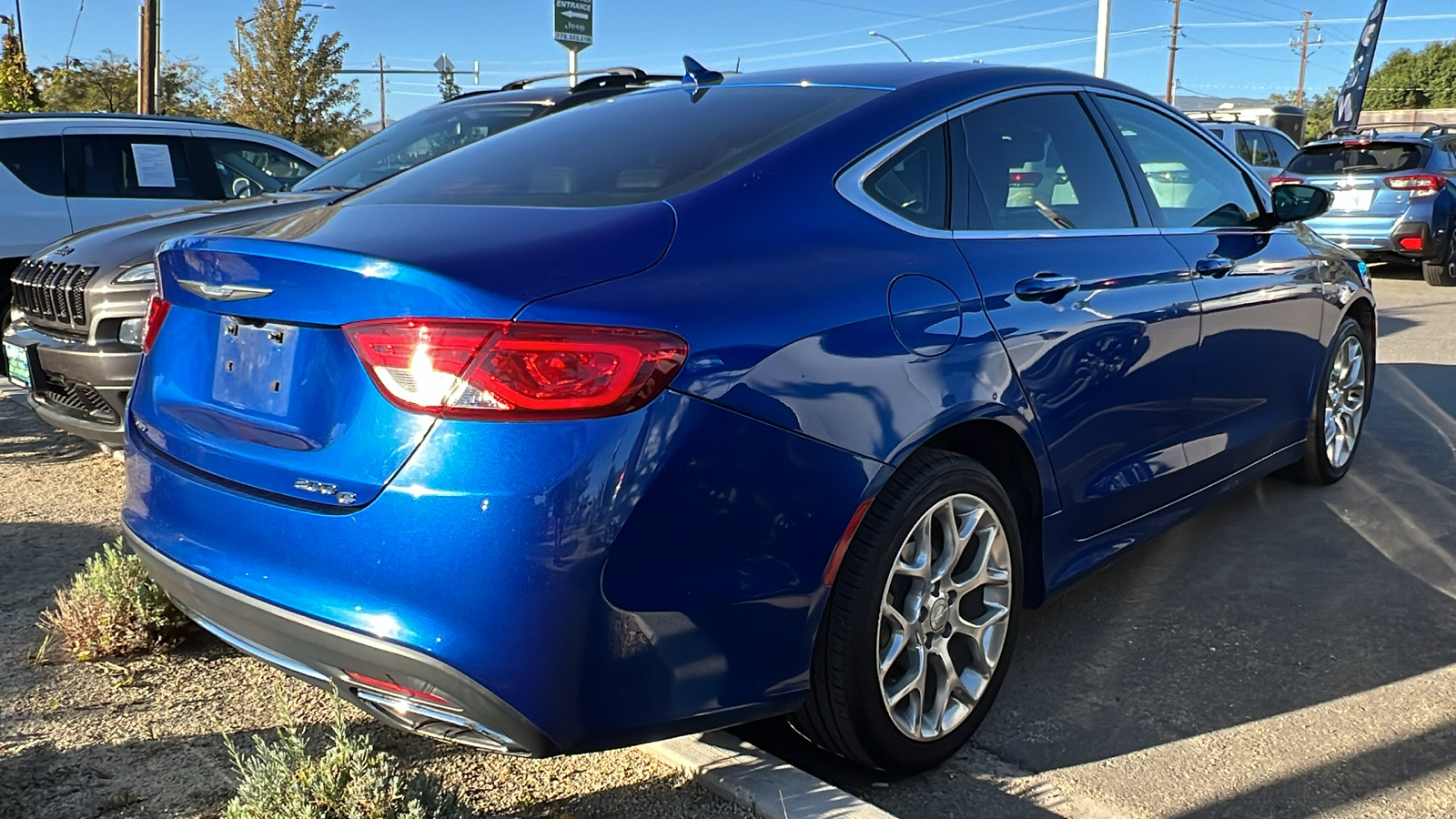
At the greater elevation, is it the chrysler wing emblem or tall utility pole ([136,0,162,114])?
tall utility pole ([136,0,162,114])

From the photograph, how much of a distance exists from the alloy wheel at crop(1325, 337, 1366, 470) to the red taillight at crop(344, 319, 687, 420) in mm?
3754

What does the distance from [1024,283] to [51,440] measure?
5102 mm

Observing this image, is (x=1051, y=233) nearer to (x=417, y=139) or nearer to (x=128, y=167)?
(x=417, y=139)

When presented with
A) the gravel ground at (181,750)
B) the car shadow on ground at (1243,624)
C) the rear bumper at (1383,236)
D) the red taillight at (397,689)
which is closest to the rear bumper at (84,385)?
the gravel ground at (181,750)

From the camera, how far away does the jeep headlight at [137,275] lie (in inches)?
182

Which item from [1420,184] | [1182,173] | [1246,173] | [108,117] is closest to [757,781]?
[1182,173]

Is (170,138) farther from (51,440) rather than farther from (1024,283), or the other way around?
(1024,283)

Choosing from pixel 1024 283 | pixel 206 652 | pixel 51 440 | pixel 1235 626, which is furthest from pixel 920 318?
pixel 51 440

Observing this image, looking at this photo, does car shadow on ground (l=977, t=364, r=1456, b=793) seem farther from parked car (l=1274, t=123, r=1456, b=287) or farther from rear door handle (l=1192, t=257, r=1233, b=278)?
parked car (l=1274, t=123, r=1456, b=287)

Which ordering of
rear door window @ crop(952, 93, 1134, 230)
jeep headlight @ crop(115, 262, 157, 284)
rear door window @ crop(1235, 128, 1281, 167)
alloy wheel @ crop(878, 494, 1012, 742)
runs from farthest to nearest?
rear door window @ crop(1235, 128, 1281, 167) < jeep headlight @ crop(115, 262, 157, 284) < rear door window @ crop(952, 93, 1134, 230) < alloy wheel @ crop(878, 494, 1012, 742)

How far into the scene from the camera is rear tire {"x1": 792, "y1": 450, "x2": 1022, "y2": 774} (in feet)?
7.98

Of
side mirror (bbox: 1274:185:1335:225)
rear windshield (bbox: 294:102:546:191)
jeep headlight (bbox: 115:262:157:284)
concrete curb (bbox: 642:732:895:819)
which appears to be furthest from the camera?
rear windshield (bbox: 294:102:546:191)

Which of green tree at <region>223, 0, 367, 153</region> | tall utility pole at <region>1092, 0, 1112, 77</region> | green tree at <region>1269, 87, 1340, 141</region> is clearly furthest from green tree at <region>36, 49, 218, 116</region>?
green tree at <region>1269, 87, 1340, 141</region>

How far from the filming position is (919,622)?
2646 millimetres
